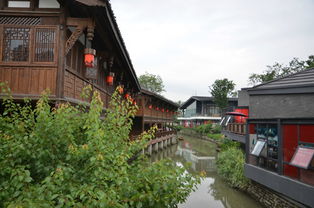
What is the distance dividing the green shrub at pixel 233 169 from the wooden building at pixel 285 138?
145cm

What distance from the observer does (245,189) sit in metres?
11.2

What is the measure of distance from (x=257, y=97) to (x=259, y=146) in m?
3.71

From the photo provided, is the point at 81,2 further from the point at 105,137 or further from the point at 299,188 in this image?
the point at 299,188

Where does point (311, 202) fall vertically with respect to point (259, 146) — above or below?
below

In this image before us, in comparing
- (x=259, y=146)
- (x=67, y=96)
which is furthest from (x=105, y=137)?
(x=259, y=146)

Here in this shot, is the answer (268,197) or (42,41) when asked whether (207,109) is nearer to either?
(268,197)

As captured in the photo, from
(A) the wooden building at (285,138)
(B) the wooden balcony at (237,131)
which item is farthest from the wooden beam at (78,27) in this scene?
(B) the wooden balcony at (237,131)

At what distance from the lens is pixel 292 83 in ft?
31.8

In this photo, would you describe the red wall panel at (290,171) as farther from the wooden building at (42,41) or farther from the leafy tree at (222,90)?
the leafy tree at (222,90)

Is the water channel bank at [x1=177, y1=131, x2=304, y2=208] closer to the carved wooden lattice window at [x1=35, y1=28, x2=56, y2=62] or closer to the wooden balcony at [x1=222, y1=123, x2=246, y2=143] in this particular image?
the wooden balcony at [x1=222, y1=123, x2=246, y2=143]

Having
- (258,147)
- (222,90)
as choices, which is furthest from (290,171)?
(222,90)

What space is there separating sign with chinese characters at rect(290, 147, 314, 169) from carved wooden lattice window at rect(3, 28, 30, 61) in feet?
25.7

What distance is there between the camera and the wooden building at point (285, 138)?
22.0ft

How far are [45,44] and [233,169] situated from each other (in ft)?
35.4
